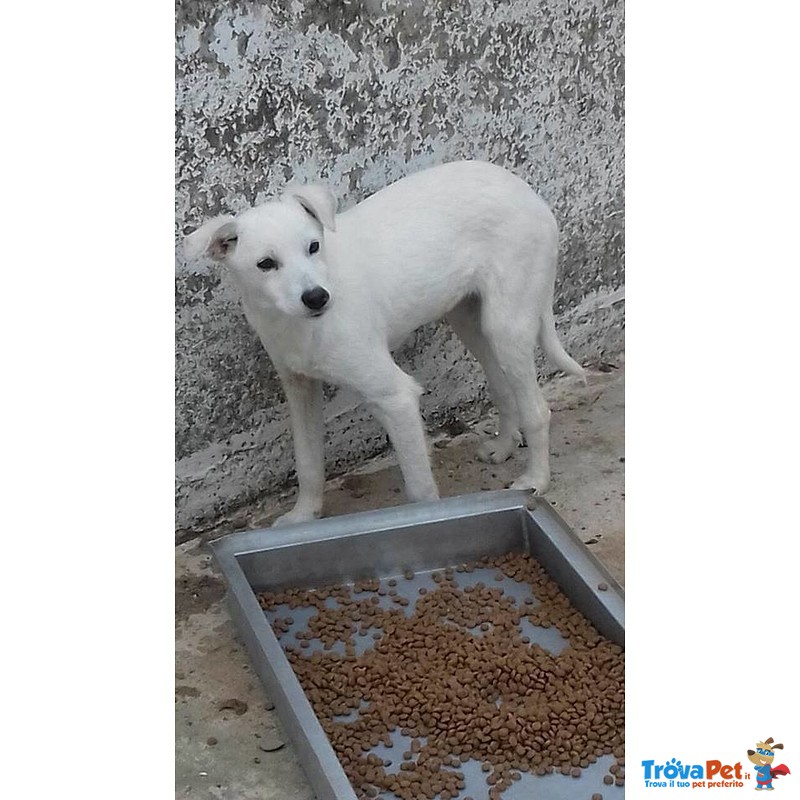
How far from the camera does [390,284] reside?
8.41 feet

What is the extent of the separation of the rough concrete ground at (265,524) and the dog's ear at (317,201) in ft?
2.72

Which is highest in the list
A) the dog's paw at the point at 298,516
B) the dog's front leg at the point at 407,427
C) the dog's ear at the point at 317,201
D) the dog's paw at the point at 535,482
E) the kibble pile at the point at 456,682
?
the dog's ear at the point at 317,201

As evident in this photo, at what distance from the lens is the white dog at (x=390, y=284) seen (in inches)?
90.2

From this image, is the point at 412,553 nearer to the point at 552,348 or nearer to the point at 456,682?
the point at 456,682

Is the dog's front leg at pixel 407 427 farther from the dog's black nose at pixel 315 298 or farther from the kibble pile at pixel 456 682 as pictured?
the dog's black nose at pixel 315 298

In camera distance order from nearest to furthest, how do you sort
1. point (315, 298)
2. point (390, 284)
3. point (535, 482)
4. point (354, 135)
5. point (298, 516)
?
point (315, 298)
point (390, 284)
point (354, 135)
point (298, 516)
point (535, 482)

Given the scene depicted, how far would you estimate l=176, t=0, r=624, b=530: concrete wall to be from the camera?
8.23 feet

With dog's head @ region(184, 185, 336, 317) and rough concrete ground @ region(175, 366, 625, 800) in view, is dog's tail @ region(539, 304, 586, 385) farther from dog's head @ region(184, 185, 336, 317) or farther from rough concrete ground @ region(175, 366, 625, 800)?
dog's head @ region(184, 185, 336, 317)

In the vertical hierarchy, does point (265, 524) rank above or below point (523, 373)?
below

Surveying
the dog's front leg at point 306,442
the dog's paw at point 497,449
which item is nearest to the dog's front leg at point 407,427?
the dog's front leg at point 306,442

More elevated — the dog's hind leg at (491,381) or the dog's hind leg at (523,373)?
the dog's hind leg at (491,381)

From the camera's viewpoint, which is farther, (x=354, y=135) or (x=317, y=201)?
(x=354, y=135)
